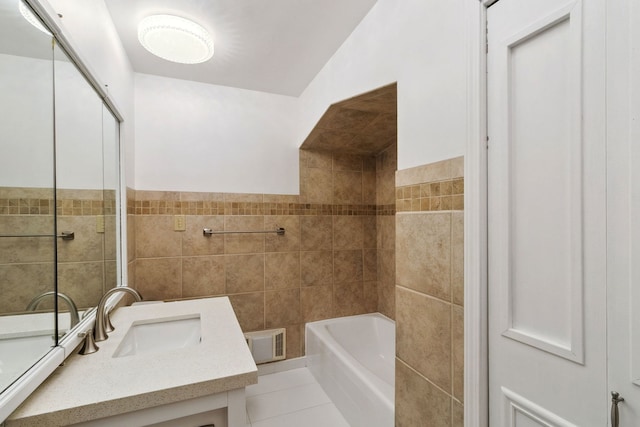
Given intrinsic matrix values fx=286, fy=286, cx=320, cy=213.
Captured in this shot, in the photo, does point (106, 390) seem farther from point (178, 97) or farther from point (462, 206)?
point (178, 97)

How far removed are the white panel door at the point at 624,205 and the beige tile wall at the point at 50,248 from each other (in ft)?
4.97

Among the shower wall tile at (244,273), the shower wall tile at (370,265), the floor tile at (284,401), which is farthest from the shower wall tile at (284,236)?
the floor tile at (284,401)

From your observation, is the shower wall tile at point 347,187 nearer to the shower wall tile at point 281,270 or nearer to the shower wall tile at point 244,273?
the shower wall tile at point 281,270

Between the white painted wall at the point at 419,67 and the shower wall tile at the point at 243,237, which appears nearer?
the white painted wall at the point at 419,67

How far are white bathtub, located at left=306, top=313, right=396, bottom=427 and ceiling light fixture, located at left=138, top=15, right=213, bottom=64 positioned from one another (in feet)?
7.07

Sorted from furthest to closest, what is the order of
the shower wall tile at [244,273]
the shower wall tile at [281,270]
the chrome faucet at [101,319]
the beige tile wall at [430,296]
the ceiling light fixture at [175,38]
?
the shower wall tile at [281,270] < the shower wall tile at [244,273] < the ceiling light fixture at [175,38] < the chrome faucet at [101,319] < the beige tile wall at [430,296]

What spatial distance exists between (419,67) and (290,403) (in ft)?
7.31

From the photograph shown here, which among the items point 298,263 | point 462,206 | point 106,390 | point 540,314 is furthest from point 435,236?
point 298,263

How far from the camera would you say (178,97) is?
88.3 inches

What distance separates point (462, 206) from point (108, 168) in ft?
6.11

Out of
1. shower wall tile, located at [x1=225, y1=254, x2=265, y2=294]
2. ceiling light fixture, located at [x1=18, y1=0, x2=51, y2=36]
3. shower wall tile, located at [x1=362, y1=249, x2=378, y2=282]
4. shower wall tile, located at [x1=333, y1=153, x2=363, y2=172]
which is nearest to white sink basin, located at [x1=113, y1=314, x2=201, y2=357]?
shower wall tile, located at [x1=225, y1=254, x2=265, y2=294]

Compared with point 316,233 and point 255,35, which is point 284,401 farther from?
point 255,35

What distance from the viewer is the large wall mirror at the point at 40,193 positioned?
789 mm

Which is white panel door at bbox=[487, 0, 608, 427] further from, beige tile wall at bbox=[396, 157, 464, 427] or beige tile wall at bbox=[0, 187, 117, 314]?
beige tile wall at bbox=[0, 187, 117, 314]
